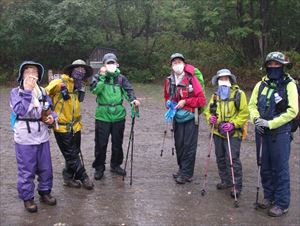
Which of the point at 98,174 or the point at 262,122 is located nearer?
the point at 262,122

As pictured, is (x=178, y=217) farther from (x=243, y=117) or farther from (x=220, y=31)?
(x=220, y=31)

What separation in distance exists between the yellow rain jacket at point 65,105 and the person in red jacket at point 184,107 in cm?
152

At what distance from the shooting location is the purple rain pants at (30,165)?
555cm

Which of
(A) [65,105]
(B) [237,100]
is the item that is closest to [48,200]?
(A) [65,105]

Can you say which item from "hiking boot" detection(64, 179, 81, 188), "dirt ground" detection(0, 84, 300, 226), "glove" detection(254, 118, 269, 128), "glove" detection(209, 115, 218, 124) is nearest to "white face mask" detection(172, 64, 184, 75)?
"glove" detection(209, 115, 218, 124)

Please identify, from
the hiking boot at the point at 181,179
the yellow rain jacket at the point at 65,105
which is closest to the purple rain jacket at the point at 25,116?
the yellow rain jacket at the point at 65,105

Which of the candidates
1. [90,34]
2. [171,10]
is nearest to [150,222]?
[90,34]

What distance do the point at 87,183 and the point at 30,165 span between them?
3.88 feet

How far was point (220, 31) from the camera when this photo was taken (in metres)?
20.8

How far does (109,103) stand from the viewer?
6.73 m

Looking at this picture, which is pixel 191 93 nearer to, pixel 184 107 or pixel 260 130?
pixel 184 107

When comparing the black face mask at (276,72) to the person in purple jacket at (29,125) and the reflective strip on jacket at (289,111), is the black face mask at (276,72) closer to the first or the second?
the reflective strip on jacket at (289,111)

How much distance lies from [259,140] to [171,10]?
17759 mm

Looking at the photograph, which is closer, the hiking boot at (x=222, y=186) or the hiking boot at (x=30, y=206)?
the hiking boot at (x=30, y=206)
